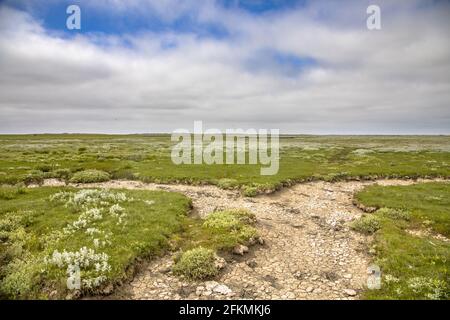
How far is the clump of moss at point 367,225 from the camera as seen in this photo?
61.2ft

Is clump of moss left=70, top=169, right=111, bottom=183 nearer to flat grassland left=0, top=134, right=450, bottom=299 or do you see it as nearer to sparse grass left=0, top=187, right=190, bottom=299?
flat grassland left=0, top=134, right=450, bottom=299

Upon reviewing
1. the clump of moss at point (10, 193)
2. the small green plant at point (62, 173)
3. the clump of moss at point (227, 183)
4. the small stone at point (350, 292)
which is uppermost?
the small green plant at point (62, 173)

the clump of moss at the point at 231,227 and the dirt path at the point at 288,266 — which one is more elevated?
the clump of moss at the point at 231,227

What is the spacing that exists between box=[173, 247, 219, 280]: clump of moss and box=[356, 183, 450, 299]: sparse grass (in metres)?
6.26

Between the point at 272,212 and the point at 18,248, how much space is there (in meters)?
16.4

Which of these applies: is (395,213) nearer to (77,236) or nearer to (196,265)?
(196,265)

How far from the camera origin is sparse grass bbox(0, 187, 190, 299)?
37.7ft

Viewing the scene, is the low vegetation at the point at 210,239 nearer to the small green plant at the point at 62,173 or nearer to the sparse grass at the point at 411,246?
the sparse grass at the point at 411,246

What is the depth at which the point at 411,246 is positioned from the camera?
15281 mm

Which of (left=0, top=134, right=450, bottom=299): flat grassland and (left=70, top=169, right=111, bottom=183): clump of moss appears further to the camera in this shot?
(left=70, top=169, right=111, bottom=183): clump of moss

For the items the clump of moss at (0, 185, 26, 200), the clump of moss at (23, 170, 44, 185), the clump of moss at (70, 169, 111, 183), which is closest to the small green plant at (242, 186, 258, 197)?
the clump of moss at (70, 169, 111, 183)

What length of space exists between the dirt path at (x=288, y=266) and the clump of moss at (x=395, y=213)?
176cm

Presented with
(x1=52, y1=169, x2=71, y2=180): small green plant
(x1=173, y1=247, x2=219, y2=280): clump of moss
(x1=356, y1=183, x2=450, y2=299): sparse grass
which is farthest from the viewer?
(x1=52, y1=169, x2=71, y2=180): small green plant

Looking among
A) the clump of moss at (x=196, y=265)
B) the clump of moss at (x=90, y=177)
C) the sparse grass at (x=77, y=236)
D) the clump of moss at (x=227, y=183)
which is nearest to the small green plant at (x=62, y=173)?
the clump of moss at (x=90, y=177)
